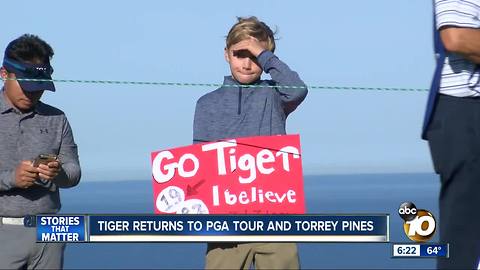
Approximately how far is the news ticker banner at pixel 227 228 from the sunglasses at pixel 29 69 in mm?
648

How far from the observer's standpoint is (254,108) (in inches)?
209

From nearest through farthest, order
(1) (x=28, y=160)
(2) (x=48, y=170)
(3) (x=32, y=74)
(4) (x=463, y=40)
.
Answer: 1. (4) (x=463, y=40)
2. (2) (x=48, y=170)
3. (1) (x=28, y=160)
4. (3) (x=32, y=74)

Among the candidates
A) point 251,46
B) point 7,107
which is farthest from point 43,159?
point 251,46

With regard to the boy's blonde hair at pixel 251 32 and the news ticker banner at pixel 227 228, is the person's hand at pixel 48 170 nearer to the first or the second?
the news ticker banner at pixel 227 228

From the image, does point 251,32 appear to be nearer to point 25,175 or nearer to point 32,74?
point 32,74

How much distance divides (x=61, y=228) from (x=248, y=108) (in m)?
1.01

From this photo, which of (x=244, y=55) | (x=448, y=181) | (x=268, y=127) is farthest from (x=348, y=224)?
(x=448, y=181)

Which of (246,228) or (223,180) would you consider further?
(223,180)

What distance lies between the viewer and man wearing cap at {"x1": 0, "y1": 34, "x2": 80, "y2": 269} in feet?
17.3

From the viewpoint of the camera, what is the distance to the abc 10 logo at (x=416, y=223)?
5133mm

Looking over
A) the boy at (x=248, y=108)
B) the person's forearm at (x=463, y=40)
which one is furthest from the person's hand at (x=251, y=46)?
the person's forearm at (x=463, y=40)

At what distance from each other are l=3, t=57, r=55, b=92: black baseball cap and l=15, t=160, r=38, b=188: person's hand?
370 millimetres

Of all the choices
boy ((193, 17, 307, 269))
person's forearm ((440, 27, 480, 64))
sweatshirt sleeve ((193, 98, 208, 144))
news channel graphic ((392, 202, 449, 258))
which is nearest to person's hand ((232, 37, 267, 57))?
boy ((193, 17, 307, 269))

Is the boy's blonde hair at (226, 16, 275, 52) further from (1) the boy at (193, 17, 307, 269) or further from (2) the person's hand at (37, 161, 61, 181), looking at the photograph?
(2) the person's hand at (37, 161, 61, 181)
